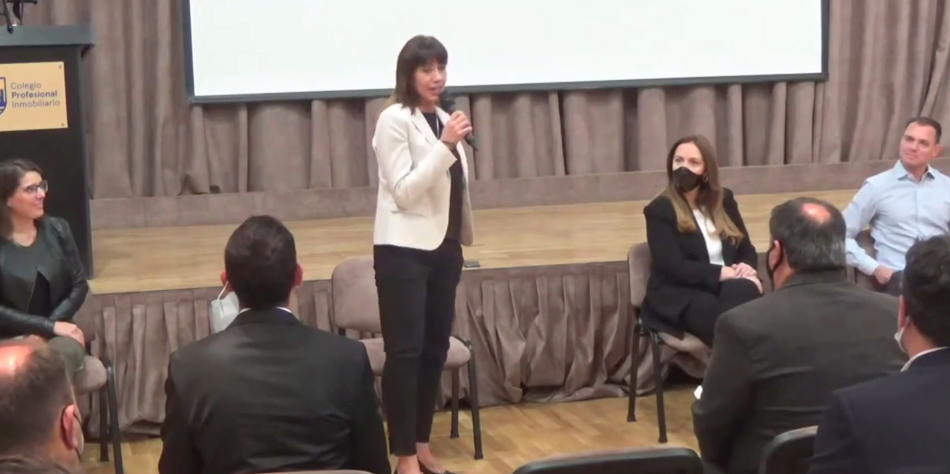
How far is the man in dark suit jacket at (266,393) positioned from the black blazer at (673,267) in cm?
192

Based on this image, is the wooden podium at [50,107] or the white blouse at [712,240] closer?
the wooden podium at [50,107]

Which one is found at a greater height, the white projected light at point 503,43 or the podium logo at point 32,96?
the white projected light at point 503,43

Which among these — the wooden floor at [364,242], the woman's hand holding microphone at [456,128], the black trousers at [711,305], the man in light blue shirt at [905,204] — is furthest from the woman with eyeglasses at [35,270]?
the man in light blue shirt at [905,204]

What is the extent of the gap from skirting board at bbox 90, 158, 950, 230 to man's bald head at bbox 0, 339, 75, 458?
4.24 m

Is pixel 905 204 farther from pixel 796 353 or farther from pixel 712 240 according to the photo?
pixel 796 353

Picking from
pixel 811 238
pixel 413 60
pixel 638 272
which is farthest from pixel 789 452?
pixel 638 272

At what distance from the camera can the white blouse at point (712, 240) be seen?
399 cm

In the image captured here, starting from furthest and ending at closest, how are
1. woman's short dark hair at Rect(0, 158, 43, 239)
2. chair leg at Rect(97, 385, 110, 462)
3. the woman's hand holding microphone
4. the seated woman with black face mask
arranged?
1. the seated woman with black face mask
2. chair leg at Rect(97, 385, 110, 462)
3. woman's short dark hair at Rect(0, 158, 43, 239)
4. the woman's hand holding microphone

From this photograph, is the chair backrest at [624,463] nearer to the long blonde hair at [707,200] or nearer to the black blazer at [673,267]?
the black blazer at [673,267]

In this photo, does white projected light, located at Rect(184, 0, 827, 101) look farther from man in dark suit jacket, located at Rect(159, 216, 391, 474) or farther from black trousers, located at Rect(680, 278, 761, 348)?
man in dark suit jacket, located at Rect(159, 216, 391, 474)

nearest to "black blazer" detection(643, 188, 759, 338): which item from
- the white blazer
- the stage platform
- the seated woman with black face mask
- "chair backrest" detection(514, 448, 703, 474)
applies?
the seated woman with black face mask

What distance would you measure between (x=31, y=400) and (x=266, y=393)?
2.34 feet

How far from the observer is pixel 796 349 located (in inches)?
87.2

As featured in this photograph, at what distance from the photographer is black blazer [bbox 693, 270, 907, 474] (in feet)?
7.23
